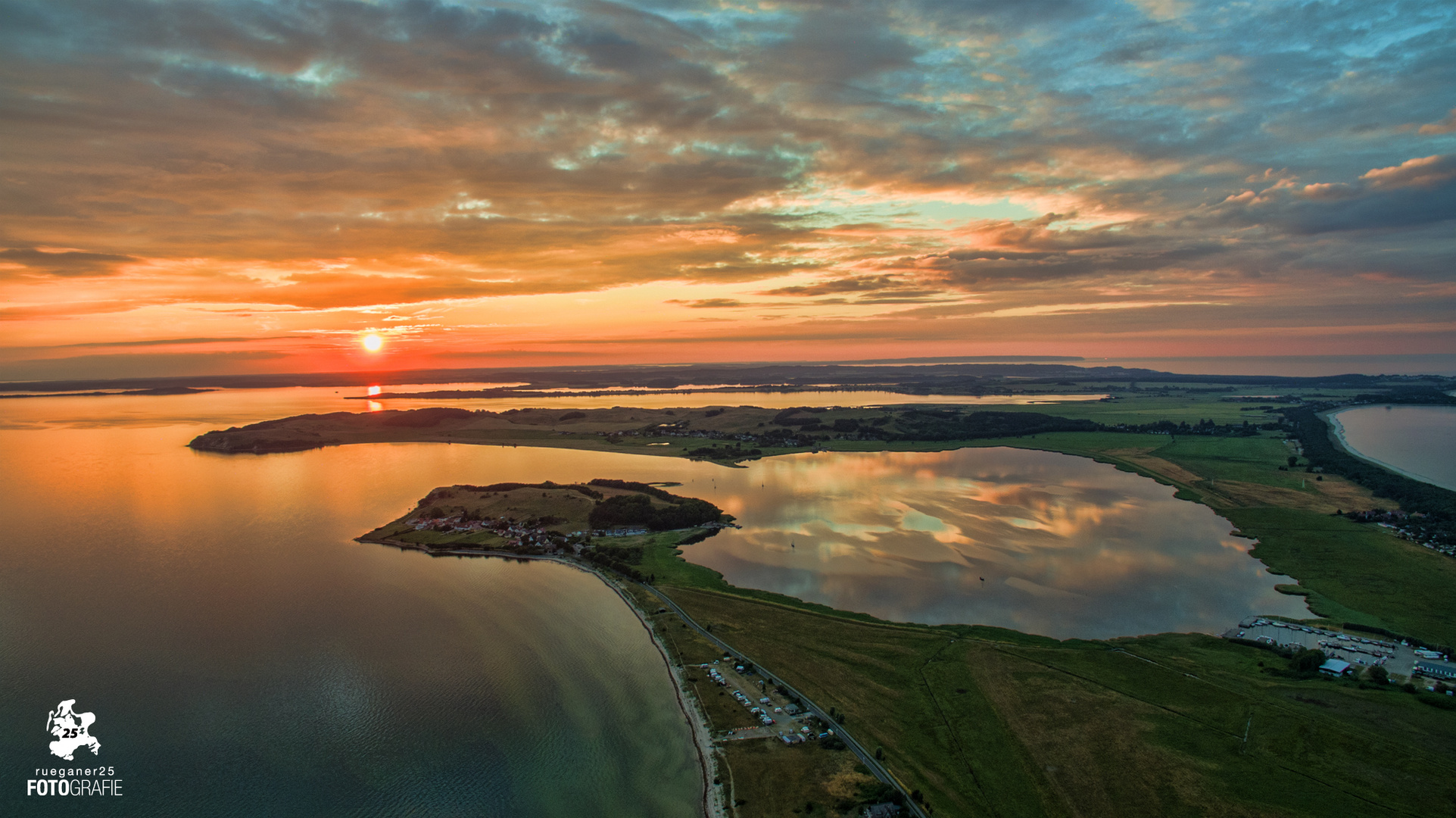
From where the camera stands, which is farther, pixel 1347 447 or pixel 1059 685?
pixel 1347 447

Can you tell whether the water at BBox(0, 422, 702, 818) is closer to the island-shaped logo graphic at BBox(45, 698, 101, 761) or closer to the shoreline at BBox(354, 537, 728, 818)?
the island-shaped logo graphic at BBox(45, 698, 101, 761)

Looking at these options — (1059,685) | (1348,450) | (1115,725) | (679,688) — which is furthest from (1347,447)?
(679,688)

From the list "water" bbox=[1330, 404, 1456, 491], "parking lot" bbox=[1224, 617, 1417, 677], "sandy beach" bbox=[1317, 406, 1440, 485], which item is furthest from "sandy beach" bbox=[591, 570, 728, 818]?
"water" bbox=[1330, 404, 1456, 491]

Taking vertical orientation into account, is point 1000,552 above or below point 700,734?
above

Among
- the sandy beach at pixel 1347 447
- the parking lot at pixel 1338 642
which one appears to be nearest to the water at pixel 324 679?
the parking lot at pixel 1338 642

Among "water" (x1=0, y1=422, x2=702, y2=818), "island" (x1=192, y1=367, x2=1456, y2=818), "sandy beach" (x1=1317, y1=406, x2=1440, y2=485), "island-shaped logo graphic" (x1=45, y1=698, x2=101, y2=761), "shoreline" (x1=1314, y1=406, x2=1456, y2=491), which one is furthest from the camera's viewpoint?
"sandy beach" (x1=1317, y1=406, x2=1440, y2=485)

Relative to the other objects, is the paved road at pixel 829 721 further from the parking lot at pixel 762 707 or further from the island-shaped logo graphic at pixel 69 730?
the island-shaped logo graphic at pixel 69 730

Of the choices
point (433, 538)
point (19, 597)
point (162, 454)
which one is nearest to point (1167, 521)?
point (433, 538)

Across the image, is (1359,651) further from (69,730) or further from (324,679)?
(69,730)
